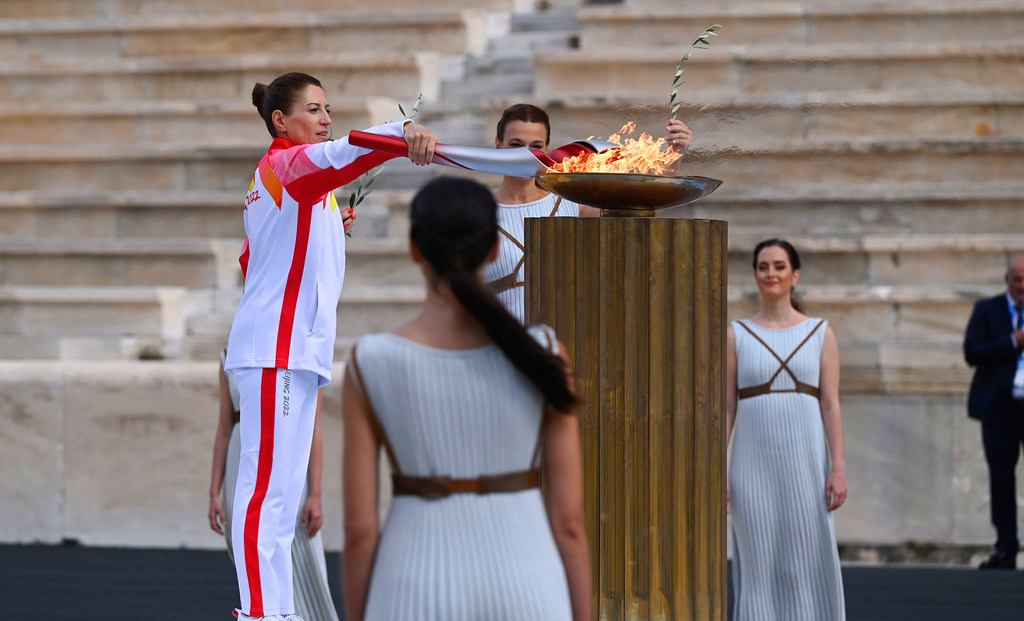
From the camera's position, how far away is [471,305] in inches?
94.3

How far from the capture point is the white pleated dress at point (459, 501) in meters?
2.40

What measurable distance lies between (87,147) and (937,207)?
18.1ft

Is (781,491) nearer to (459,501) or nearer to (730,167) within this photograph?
(730,167)

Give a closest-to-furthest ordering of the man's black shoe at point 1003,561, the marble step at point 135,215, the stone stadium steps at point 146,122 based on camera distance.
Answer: the man's black shoe at point 1003,561 < the marble step at point 135,215 < the stone stadium steps at point 146,122

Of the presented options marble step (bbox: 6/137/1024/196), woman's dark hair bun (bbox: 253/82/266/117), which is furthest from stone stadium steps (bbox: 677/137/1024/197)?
woman's dark hair bun (bbox: 253/82/266/117)

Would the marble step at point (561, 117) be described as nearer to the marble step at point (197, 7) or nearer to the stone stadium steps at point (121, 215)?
the stone stadium steps at point (121, 215)

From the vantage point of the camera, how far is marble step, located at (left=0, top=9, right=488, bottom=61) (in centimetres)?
1037

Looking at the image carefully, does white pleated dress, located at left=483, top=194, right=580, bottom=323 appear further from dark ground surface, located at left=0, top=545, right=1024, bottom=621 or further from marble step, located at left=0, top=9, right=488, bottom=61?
marble step, located at left=0, top=9, right=488, bottom=61

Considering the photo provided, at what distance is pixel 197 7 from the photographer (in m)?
11.3

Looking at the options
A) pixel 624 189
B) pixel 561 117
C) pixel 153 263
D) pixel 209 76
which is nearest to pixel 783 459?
pixel 624 189

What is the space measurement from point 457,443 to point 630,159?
Answer: 2070 mm

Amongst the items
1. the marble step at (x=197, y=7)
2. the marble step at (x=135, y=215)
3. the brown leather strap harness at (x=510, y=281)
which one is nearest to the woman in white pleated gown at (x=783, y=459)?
the brown leather strap harness at (x=510, y=281)

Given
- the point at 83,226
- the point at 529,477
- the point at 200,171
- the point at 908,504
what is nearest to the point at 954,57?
the point at 908,504

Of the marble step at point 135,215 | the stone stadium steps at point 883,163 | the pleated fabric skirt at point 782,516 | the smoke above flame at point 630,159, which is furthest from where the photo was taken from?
the marble step at point 135,215
